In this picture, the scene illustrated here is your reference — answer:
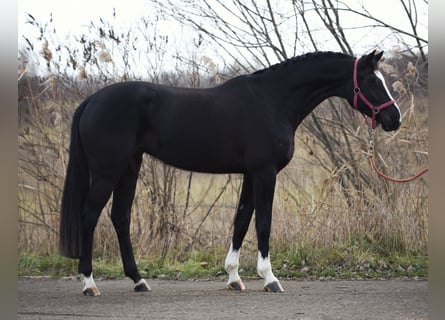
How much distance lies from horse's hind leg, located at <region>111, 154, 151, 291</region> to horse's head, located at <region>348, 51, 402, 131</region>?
2041 mm

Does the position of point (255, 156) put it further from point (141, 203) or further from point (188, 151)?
point (141, 203)

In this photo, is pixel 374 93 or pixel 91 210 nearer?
pixel 91 210

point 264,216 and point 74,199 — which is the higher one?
point 74,199

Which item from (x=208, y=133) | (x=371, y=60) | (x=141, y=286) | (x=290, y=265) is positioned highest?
(x=371, y=60)

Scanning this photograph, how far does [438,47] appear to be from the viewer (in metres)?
1.03

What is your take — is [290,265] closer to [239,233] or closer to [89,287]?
[239,233]

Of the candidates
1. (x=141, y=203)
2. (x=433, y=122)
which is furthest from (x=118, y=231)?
(x=433, y=122)

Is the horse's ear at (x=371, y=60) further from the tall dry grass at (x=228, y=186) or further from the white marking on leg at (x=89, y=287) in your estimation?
the white marking on leg at (x=89, y=287)

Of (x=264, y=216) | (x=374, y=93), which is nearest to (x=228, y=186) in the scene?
(x=264, y=216)

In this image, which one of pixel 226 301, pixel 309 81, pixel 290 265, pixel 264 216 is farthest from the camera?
pixel 290 265

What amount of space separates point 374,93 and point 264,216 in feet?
4.65

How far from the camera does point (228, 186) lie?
738cm

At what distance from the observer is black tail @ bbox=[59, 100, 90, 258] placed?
4938 millimetres

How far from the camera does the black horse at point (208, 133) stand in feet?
16.4
